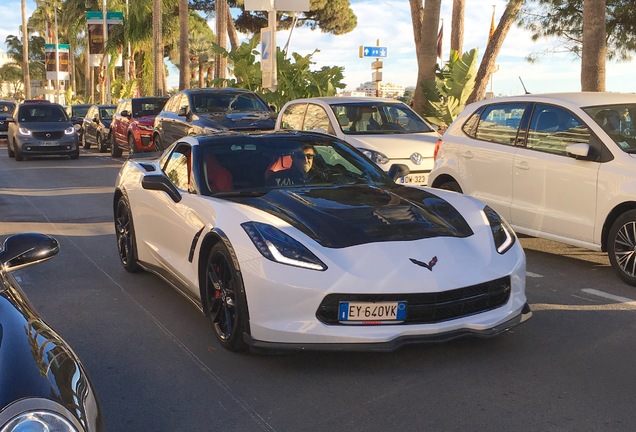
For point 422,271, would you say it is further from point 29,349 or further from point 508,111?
point 508,111

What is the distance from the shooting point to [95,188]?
605 inches

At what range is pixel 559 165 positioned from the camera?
7.65m

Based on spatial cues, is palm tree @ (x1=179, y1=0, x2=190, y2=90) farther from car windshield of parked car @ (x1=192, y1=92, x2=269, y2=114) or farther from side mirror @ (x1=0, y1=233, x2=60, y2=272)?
side mirror @ (x1=0, y1=233, x2=60, y2=272)

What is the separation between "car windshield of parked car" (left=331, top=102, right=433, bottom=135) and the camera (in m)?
12.5

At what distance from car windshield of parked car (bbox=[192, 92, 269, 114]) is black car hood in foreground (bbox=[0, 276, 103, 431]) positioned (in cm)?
1405

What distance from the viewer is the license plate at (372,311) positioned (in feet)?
14.8

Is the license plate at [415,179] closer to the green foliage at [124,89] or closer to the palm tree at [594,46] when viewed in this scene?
the palm tree at [594,46]

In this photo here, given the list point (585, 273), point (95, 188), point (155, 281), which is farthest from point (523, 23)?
point (155, 281)

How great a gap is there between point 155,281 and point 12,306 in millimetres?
4437

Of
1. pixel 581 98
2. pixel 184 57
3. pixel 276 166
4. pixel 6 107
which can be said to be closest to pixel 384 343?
pixel 276 166

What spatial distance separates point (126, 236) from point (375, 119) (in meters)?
6.06

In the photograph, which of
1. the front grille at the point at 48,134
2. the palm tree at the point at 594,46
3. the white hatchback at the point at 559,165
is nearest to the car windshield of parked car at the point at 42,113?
the front grille at the point at 48,134

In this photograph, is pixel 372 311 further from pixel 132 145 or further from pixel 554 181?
pixel 132 145

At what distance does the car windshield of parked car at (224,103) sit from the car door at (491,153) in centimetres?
851
